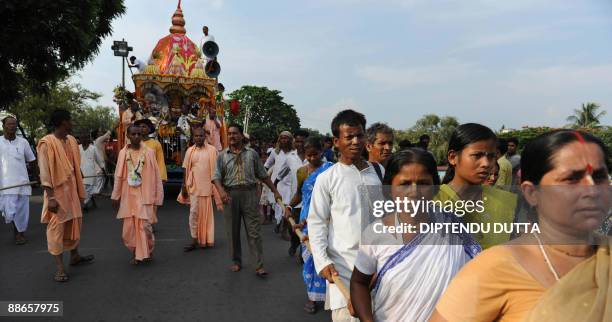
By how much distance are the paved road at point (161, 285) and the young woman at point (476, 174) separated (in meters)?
2.16

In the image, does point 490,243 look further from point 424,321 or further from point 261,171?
point 261,171

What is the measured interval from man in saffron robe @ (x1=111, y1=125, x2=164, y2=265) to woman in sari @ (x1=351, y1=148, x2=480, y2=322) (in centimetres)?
430

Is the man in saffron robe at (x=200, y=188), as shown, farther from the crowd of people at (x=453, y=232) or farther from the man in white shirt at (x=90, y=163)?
the man in white shirt at (x=90, y=163)

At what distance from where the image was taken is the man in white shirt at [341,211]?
8.85 ft

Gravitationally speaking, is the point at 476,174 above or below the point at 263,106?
below

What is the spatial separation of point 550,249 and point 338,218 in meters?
1.72

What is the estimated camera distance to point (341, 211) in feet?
9.21

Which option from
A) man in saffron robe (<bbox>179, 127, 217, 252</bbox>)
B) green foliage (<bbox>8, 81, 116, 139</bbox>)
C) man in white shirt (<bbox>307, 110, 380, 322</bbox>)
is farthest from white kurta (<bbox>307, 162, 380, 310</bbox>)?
green foliage (<bbox>8, 81, 116, 139</bbox>)

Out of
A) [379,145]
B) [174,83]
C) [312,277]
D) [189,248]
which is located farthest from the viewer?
[174,83]

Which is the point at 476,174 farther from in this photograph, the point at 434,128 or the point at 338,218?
the point at 434,128

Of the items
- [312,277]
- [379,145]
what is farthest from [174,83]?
[312,277]

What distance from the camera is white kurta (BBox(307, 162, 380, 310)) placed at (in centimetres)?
275

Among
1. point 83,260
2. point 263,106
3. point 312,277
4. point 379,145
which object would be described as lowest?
point 83,260

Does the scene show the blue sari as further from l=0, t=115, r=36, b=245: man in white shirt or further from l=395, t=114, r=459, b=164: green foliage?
l=395, t=114, r=459, b=164: green foliage
